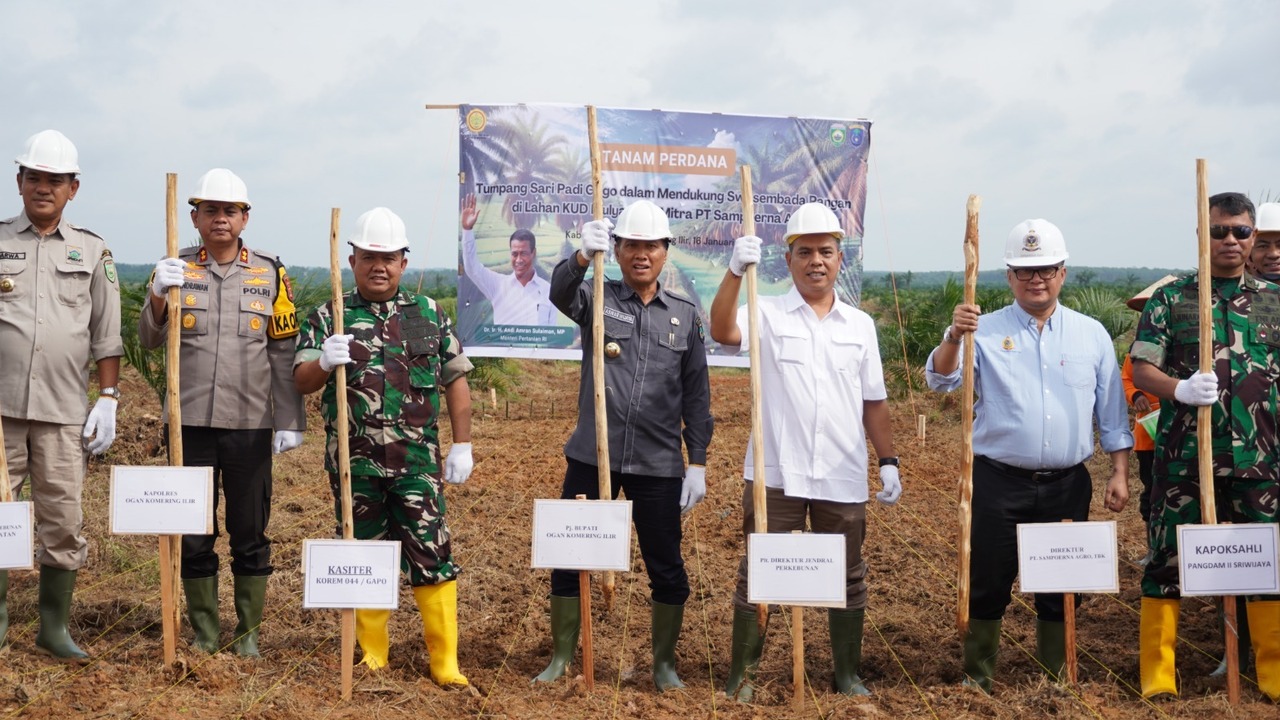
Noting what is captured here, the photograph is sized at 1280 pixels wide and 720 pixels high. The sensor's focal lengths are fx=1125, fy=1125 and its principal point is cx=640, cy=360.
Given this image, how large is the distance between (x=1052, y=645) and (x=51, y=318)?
428 cm

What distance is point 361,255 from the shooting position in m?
4.36

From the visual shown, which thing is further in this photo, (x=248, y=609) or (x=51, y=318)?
(x=248, y=609)

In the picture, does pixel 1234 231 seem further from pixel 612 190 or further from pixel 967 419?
pixel 612 190

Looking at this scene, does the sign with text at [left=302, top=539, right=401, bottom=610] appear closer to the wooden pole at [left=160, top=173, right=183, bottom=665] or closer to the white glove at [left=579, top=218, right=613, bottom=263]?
the wooden pole at [left=160, top=173, right=183, bottom=665]

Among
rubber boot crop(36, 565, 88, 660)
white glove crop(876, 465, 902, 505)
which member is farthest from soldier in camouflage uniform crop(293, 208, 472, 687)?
white glove crop(876, 465, 902, 505)

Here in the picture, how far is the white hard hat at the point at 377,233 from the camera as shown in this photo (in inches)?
169

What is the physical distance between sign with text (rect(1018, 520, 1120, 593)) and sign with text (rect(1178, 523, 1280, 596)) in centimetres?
28

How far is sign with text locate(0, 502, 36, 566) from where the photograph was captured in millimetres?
4371

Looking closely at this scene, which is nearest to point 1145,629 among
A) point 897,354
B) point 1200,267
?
point 1200,267

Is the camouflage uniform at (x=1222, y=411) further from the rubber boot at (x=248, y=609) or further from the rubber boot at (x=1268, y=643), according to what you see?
the rubber boot at (x=248, y=609)

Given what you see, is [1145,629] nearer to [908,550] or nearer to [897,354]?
[908,550]

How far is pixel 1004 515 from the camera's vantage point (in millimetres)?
4375

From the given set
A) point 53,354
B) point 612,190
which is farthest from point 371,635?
point 612,190

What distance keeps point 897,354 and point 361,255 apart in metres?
11.0
